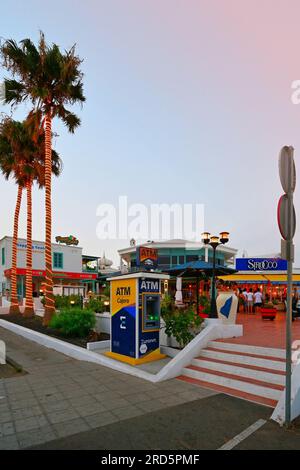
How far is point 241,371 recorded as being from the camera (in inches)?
255

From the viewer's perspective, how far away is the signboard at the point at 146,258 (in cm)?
836

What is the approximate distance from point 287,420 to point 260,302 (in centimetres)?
1469

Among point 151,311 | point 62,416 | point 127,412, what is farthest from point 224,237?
point 62,416

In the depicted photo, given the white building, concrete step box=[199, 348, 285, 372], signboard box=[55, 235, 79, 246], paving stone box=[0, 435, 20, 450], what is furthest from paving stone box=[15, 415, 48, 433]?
signboard box=[55, 235, 79, 246]

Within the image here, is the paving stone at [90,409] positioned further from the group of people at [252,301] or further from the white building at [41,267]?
the white building at [41,267]

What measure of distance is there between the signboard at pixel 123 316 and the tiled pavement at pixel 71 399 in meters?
0.74

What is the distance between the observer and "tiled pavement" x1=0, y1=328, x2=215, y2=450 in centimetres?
438

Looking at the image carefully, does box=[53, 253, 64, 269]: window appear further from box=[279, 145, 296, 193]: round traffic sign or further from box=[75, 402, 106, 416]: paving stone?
box=[279, 145, 296, 193]: round traffic sign

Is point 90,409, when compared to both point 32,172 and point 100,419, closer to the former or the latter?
point 100,419

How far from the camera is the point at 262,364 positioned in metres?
6.56

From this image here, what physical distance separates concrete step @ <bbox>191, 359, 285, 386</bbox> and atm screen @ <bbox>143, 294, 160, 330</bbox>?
1431mm

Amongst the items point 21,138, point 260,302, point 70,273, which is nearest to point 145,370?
point 260,302

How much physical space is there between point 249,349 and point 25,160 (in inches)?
666

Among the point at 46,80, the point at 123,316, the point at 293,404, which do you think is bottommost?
the point at 293,404
